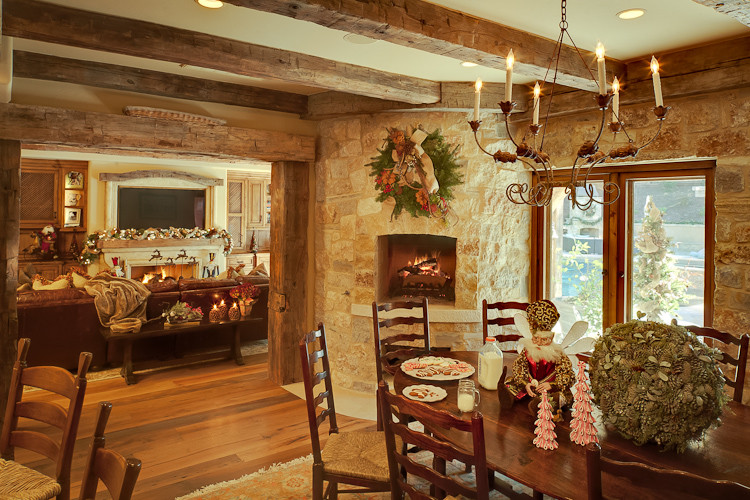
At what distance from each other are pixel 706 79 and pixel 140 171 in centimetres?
818

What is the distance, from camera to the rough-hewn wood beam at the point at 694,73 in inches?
113

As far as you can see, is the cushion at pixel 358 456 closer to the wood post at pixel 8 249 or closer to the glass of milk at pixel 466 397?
the glass of milk at pixel 466 397

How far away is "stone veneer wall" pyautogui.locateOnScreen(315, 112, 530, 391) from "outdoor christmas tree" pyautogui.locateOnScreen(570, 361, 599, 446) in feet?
7.80

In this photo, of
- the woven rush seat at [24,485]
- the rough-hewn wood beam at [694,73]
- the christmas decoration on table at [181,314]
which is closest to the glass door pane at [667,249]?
the rough-hewn wood beam at [694,73]

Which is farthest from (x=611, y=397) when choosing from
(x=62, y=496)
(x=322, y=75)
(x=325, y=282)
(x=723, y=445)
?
(x=325, y=282)

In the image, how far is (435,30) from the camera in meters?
2.33

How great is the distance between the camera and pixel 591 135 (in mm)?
3756

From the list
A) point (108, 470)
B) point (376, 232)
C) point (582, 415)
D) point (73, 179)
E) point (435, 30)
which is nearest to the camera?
point (108, 470)

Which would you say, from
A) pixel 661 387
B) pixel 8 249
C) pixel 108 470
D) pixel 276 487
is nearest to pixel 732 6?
pixel 661 387

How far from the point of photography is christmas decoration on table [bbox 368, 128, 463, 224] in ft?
13.2

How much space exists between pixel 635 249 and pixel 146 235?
7.39 m

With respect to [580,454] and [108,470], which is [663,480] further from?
[108,470]

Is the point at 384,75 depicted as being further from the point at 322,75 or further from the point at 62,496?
the point at 62,496

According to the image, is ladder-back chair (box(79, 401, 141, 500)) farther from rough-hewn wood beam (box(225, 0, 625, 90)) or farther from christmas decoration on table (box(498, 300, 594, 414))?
rough-hewn wood beam (box(225, 0, 625, 90))
